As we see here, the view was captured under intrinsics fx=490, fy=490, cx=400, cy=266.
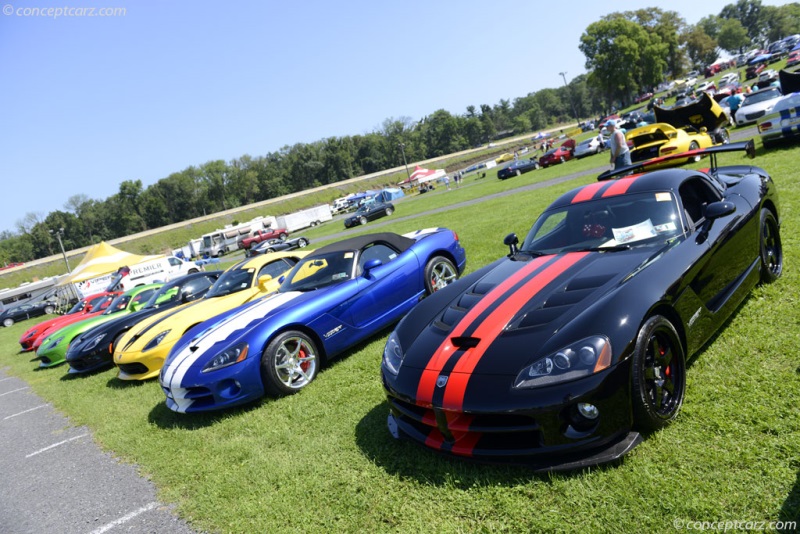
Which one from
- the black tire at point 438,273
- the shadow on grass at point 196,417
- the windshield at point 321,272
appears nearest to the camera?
the shadow on grass at point 196,417

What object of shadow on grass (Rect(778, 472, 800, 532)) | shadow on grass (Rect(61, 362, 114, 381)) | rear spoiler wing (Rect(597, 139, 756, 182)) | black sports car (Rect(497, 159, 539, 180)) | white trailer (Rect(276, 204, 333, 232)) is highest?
white trailer (Rect(276, 204, 333, 232))

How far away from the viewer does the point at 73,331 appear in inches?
459

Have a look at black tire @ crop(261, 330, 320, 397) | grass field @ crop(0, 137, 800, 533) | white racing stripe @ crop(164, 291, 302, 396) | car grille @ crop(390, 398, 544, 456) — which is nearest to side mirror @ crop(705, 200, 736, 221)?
grass field @ crop(0, 137, 800, 533)

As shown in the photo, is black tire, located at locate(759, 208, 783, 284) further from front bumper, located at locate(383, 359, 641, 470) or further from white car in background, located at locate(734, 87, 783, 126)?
white car in background, located at locate(734, 87, 783, 126)

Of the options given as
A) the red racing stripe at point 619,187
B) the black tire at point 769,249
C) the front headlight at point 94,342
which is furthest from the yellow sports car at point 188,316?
the black tire at point 769,249

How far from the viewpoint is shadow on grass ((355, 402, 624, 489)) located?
9.20 feet

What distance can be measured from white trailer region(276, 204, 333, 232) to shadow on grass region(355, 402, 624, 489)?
4273cm

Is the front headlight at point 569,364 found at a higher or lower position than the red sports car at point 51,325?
lower

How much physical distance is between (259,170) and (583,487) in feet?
394

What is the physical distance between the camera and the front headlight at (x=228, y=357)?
4898 mm

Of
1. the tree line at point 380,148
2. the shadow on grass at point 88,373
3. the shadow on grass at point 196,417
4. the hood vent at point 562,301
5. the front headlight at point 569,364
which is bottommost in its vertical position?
the shadow on grass at point 196,417

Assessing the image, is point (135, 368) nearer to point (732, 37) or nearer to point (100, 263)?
point (100, 263)

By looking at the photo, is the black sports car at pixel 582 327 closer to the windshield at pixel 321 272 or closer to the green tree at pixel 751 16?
the windshield at pixel 321 272

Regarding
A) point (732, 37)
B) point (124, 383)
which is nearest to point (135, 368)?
point (124, 383)
